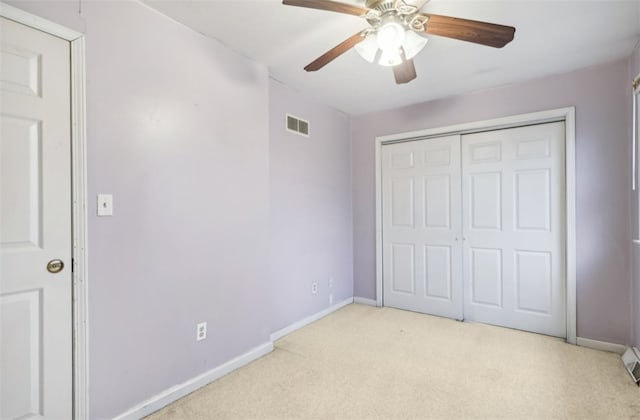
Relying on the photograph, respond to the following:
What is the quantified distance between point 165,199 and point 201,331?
0.93 metres

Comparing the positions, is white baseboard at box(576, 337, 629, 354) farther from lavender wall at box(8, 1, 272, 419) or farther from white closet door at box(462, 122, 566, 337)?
lavender wall at box(8, 1, 272, 419)

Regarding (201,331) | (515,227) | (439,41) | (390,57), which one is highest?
(439,41)

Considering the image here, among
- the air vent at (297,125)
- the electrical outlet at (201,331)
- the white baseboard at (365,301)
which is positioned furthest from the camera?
the white baseboard at (365,301)

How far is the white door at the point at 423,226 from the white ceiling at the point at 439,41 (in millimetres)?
738

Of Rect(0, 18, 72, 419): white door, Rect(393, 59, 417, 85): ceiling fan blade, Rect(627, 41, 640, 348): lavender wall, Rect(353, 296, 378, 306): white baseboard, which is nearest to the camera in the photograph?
Rect(0, 18, 72, 419): white door

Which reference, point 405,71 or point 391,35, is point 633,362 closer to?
point 405,71

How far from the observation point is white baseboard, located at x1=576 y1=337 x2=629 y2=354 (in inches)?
101

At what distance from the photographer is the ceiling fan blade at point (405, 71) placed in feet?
6.32

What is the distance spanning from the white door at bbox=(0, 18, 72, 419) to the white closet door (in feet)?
11.0

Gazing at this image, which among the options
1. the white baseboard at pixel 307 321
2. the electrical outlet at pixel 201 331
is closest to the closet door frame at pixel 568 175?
the white baseboard at pixel 307 321

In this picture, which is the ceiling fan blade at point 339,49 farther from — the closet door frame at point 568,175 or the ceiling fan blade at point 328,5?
the closet door frame at point 568,175

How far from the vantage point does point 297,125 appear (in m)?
3.21

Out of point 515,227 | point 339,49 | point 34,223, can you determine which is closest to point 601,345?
point 515,227

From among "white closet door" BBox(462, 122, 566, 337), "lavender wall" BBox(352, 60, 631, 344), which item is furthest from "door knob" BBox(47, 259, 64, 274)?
"lavender wall" BBox(352, 60, 631, 344)
